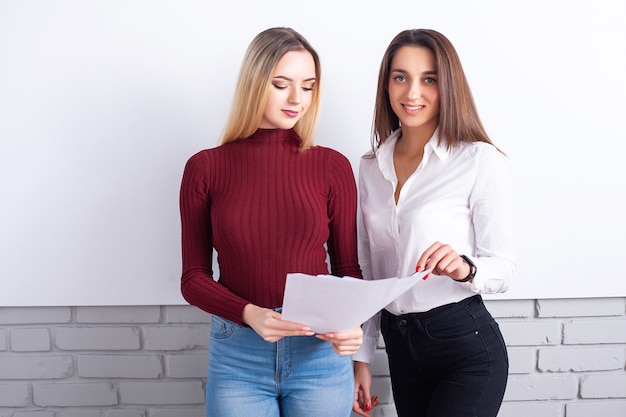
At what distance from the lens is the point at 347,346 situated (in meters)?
1.12

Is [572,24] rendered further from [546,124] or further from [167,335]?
[167,335]

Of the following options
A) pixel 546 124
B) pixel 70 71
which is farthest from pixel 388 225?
pixel 70 71

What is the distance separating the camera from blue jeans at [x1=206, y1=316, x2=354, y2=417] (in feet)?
3.78

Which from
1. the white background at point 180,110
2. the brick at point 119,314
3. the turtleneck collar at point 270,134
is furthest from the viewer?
the brick at point 119,314

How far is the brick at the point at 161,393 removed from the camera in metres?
1.71

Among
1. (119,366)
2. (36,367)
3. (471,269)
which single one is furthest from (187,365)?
(471,269)

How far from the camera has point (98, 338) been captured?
1688mm

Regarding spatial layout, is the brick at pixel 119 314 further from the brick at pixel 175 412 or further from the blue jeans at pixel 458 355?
the blue jeans at pixel 458 355

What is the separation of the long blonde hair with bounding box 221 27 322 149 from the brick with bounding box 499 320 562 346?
0.92 meters

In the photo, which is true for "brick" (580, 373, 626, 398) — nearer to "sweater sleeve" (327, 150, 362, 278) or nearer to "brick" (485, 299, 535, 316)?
"brick" (485, 299, 535, 316)

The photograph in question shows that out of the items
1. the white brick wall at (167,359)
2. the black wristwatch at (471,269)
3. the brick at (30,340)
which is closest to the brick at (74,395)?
the white brick wall at (167,359)

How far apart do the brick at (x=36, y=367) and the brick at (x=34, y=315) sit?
0.12 meters

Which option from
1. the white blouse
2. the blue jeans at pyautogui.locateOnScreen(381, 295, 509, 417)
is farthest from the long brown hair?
the blue jeans at pyautogui.locateOnScreen(381, 295, 509, 417)

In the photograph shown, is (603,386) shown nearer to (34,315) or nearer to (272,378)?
(272,378)
